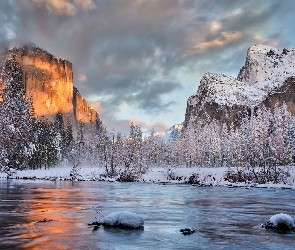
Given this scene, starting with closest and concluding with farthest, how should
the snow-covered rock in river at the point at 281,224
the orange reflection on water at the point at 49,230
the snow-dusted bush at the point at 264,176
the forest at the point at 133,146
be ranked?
the orange reflection on water at the point at 49,230, the snow-covered rock in river at the point at 281,224, the snow-dusted bush at the point at 264,176, the forest at the point at 133,146

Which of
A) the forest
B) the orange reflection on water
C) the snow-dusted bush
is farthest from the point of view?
the forest

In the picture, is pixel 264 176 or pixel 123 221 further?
pixel 264 176

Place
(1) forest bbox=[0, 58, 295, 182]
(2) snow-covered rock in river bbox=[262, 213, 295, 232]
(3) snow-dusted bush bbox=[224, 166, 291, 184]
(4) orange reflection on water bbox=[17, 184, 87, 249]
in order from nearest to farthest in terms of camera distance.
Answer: (4) orange reflection on water bbox=[17, 184, 87, 249], (2) snow-covered rock in river bbox=[262, 213, 295, 232], (3) snow-dusted bush bbox=[224, 166, 291, 184], (1) forest bbox=[0, 58, 295, 182]

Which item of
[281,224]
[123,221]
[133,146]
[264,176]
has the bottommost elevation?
[281,224]

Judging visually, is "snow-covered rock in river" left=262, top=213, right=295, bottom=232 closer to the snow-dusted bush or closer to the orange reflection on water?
the orange reflection on water

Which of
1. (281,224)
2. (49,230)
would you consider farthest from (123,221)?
(281,224)

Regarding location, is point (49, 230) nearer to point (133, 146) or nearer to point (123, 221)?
point (123, 221)

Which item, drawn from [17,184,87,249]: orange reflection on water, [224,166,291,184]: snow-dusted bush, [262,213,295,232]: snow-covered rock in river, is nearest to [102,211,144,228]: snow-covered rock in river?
[17,184,87,249]: orange reflection on water

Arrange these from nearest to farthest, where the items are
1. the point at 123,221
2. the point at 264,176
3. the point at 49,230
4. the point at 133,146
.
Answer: the point at 49,230
the point at 123,221
the point at 264,176
the point at 133,146

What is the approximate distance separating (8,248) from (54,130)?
115 meters

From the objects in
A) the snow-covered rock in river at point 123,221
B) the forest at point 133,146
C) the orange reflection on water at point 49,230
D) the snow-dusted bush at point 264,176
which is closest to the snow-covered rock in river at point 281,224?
the snow-covered rock in river at point 123,221

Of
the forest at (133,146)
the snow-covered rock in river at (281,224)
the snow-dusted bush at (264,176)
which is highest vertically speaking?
the forest at (133,146)

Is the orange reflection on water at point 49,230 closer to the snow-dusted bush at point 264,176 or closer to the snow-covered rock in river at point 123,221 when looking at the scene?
the snow-covered rock in river at point 123,221

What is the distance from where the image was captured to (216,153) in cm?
12500
